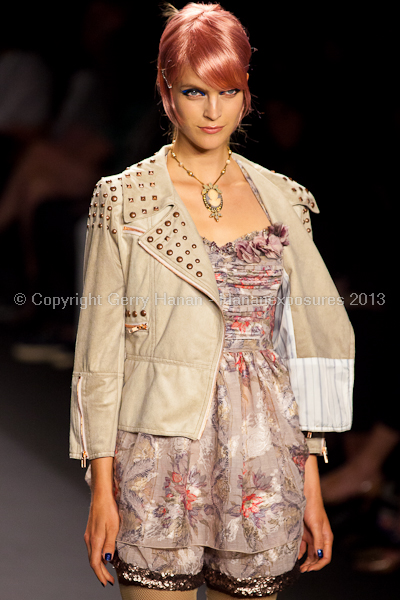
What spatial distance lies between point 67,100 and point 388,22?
2330mm

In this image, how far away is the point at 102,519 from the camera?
1.36 metres

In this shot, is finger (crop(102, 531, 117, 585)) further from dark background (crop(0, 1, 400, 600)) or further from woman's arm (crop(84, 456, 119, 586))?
dark background (crop(0, 1, 400, 600))

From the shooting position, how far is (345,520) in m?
2.76

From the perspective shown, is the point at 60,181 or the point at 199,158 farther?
the point at 60,181

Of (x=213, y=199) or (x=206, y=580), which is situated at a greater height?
(x=213, y=199)

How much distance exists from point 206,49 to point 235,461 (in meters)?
0.76

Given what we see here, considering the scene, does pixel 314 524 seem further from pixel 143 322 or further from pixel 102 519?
pixel 143 322

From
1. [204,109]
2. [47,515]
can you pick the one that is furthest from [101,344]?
[47,515]

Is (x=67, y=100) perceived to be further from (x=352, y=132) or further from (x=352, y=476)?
(x=352, y=476)

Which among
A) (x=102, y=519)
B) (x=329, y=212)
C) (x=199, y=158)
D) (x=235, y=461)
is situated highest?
(x=329, y=212)

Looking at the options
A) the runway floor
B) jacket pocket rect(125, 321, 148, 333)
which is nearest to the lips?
jacket pocket rect(125, 321, 148, 333)

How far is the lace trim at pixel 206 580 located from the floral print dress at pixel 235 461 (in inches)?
→ 0.8

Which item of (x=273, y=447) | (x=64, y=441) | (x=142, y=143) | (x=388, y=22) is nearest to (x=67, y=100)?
(x=142, y=143)

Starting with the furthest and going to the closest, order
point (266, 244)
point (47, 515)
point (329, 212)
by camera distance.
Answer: point (47, 515)
point (329, 212)
point (266, 244)
